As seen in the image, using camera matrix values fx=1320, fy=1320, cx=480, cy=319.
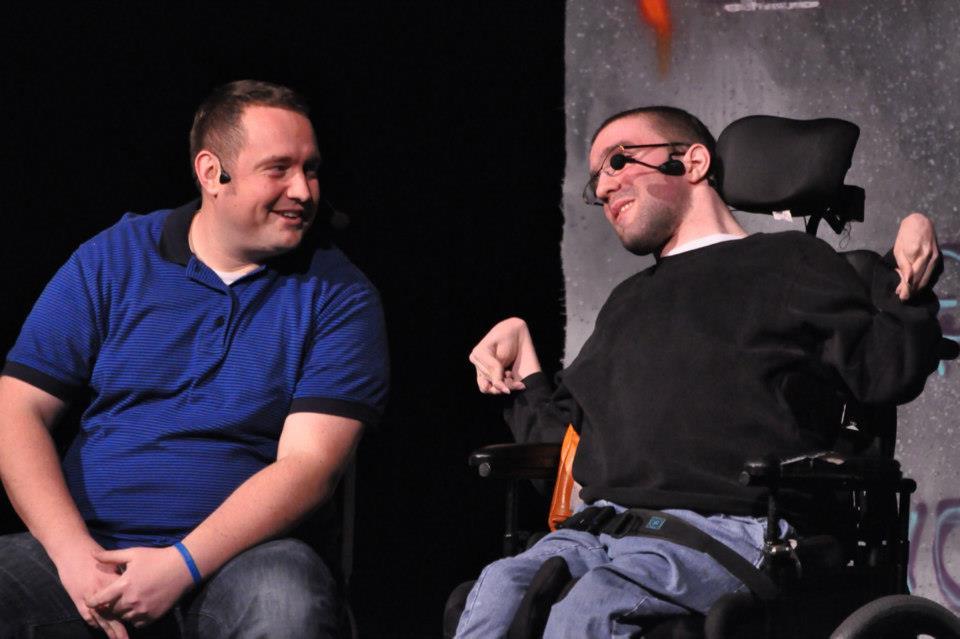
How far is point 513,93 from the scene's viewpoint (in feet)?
13.1

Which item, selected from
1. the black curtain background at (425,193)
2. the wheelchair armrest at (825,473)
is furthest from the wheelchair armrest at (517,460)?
the black curtain background at (425,193)

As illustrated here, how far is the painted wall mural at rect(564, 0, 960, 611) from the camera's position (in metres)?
3.56

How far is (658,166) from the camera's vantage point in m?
2.78

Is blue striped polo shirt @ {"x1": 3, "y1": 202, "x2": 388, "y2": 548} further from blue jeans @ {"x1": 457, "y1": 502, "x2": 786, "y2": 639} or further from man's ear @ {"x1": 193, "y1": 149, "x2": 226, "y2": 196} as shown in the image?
blue jeans @ {"x1": 457, "y1": 502, "x2": 786, "y2": 639}

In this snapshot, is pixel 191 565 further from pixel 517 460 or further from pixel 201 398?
pixel 517 460

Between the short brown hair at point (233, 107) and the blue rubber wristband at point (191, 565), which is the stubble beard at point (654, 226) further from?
the blue rubber wristband at point (191, 565)

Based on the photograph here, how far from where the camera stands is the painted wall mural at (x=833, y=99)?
11.7 ft

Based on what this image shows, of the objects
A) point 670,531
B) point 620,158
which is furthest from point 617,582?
point 620,158

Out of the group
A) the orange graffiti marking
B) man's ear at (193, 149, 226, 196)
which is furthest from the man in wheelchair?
the orange graffiti marking

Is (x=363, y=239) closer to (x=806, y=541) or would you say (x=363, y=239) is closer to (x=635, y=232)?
(x=635, y=232)

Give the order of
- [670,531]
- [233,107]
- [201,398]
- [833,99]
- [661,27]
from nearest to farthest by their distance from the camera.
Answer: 1. [670,531]
2. [201,398]
3. [233,107]
4. [833,99]
5. [661,27]

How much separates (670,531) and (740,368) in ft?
1.16

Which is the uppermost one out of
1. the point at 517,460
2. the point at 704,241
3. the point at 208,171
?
the point at 208,171

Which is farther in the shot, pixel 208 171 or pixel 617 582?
pixel 208 171
